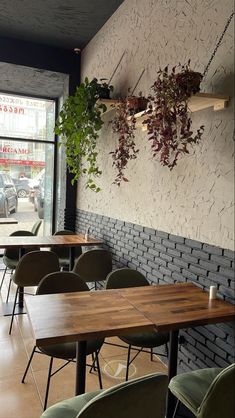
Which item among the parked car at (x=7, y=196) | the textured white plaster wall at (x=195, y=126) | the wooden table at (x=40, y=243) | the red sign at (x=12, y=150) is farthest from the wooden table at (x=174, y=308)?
the red sign at (x=12, y=150)

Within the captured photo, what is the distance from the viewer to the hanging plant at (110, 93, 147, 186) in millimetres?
2902

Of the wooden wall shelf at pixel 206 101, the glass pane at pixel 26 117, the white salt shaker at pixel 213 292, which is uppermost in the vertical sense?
the glass pane at pixel 26 117

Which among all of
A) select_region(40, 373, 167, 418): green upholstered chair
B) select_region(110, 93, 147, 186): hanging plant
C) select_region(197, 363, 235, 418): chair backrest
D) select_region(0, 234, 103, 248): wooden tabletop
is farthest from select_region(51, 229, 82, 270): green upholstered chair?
select_region(40, 373, 167, 418): green upholstered chair

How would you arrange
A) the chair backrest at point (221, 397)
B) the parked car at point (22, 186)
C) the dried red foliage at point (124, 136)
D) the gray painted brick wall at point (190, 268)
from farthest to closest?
the parked car at point (22, 186) → the dried red foliage at point (124, 136) → the gray painted brick wall at point (190, 268) → the chair backrest at point (221, 397)

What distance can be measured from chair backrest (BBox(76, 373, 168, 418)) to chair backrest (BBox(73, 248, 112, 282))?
2.11m

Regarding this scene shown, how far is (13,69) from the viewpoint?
16.1ft

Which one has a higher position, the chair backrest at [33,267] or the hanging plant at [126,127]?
the hanging plant at [126,127]

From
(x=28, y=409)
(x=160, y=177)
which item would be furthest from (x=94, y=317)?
(x=160, y=177)

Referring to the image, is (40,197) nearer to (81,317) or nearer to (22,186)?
(22,186)

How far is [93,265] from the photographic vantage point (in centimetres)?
329

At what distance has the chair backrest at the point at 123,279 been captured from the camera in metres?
2.50

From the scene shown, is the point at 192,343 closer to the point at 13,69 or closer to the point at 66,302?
the point at 66,302

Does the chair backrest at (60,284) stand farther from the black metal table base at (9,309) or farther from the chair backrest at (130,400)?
the black metal table base at (9,309)

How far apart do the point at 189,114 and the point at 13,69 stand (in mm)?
3470
